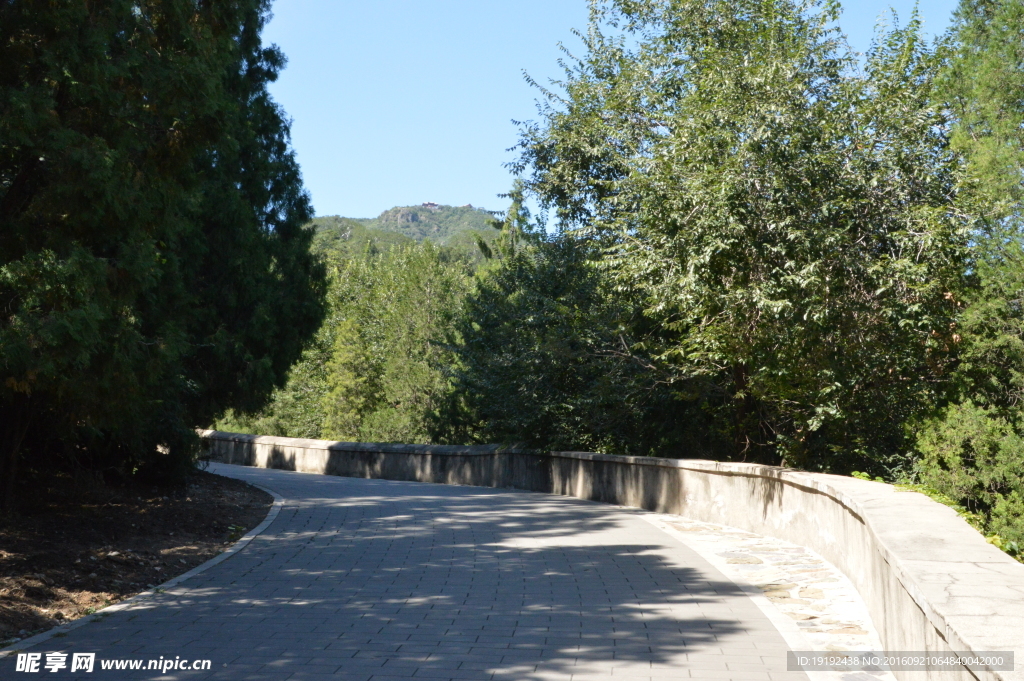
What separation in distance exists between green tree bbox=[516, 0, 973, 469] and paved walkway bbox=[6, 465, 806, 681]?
297 cm

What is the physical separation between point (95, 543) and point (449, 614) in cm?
473

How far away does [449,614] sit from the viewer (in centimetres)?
709

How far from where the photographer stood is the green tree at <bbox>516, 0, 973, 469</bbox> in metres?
11.7

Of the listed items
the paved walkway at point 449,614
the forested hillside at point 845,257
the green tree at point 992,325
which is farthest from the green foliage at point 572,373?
the paved walkway at point 449,614

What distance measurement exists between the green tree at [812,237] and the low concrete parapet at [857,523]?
4.96 feet

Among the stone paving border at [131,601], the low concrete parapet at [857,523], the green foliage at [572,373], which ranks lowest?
the stone paving border at [131,601]

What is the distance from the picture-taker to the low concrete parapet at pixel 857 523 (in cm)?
436

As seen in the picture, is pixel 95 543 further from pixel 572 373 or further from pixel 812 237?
pixel 572 373

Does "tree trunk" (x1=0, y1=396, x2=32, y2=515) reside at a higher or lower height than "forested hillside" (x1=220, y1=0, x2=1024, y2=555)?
lower

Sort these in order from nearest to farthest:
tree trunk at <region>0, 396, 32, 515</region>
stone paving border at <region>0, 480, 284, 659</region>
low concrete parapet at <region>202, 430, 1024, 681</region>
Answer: low concrete parapet at <region>202, 430, 1024, 681</region>, stone paving border at <region>0, 480, 284, 659</region>, tree trunk at <region>0, 396, 32, 515</region>

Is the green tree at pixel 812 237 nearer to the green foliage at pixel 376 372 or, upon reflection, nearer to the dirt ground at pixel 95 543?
the dirt ground at pixel 95 543

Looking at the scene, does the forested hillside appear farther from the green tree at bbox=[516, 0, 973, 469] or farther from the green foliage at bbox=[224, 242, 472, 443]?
the green foliage at bbox=[224, 242, 472, 443]

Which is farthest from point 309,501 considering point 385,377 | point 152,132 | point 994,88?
point 385,377

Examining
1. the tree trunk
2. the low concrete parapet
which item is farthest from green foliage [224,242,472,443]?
the tree trunk
